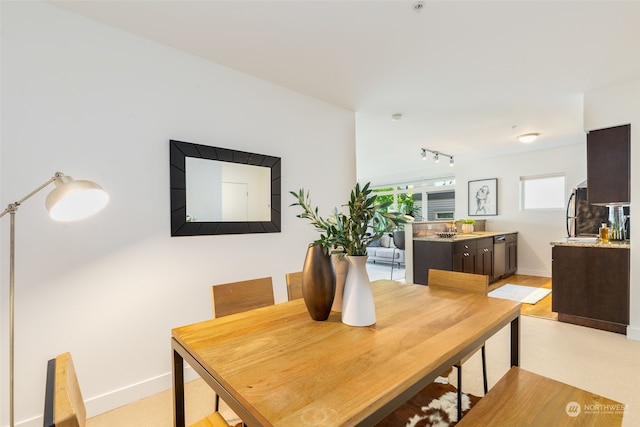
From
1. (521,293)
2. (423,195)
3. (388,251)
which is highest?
(423,195)

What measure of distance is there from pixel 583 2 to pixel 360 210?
1.93 metres

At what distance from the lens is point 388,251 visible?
7086 millimetres

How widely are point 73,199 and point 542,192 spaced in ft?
22.4

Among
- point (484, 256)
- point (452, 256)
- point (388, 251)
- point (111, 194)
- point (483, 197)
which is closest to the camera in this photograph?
point (111, 194)

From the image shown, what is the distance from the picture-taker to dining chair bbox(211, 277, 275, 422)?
1.60 metres

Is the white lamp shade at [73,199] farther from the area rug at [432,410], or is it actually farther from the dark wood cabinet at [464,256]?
the dark wood cabinet at [464,256]

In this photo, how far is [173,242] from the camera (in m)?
2.19

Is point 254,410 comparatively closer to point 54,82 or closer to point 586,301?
point 54,82

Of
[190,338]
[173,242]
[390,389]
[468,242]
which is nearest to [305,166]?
[173,242]

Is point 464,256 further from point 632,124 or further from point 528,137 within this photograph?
point 632,124

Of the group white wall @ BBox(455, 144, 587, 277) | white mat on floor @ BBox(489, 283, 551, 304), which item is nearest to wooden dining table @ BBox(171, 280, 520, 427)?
white mat on floor @ BBox(489, 283, 551, 304)

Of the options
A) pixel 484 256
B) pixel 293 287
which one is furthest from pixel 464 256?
pixel 293 287

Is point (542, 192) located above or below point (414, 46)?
below

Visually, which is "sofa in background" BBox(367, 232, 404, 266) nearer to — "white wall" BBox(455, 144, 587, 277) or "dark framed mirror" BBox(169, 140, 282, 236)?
"white wall" BBox(455, 144, 587, 277)
